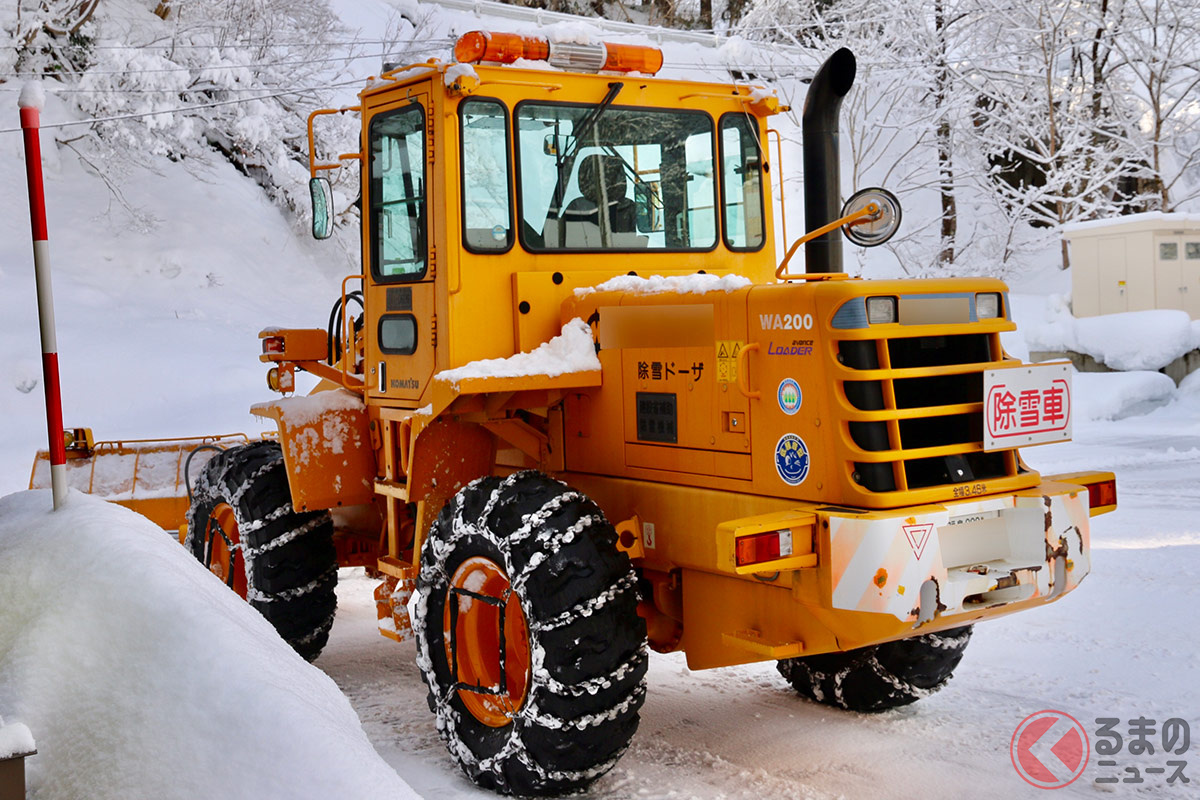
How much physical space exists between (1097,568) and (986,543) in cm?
383

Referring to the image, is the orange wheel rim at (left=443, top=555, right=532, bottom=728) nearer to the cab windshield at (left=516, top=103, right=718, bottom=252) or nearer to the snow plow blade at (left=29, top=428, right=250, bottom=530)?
the cab windshield at (left=516, top=103, right=718, bottom=252)

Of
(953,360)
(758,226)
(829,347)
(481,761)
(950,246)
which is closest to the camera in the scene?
(829,347)

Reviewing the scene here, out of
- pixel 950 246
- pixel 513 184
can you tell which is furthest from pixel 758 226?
pixel 950 246

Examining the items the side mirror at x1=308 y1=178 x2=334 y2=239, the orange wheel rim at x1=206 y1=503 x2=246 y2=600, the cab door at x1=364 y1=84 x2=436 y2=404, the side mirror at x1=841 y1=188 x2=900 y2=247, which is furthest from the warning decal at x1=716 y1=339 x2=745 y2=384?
the orange wheel rim at x1=206 y1=503 x2=246 y2=600

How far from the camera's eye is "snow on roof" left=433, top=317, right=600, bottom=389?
16.8 feet

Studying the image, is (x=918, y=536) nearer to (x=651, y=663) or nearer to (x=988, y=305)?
(x=988, y=305)

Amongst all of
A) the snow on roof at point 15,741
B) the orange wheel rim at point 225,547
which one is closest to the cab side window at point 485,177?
the orange wheel rim at point 225,547

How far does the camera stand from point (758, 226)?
593 centimetres

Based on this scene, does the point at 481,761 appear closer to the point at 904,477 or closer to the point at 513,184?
the point at 904,477

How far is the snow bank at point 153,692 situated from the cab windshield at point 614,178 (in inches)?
139

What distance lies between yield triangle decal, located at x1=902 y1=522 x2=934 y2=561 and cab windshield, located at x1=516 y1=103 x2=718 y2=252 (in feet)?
6.98

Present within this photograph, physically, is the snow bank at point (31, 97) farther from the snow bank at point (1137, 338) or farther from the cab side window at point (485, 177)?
the snow bank at point (1137, 338)

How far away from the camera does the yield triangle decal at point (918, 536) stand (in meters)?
4.05

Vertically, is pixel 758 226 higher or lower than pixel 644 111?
lower
